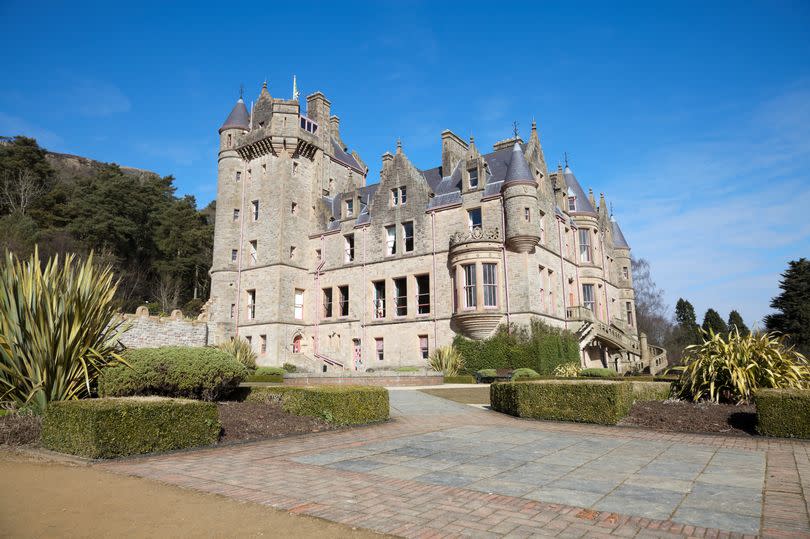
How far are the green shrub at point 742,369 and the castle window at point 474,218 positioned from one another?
1957 centimetres

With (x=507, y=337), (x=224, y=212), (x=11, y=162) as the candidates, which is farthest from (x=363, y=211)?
(x=11, y=162)

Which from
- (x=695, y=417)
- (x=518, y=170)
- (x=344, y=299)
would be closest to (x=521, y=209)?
(x=518, y=170)

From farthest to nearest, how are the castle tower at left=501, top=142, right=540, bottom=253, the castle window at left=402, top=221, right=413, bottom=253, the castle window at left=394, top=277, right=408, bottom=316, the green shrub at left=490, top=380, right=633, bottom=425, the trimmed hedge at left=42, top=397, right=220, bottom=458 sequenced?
the castle window at left=402, top=221, right=413, bottom=253, the castle window at left=394, top=277, right=408, bottom=316, the castle tower at left=501, top=142, right=540, bottom=253, the green shrub at left=490, top=380, right=633, bottom=425, the trimmed hedge at left=42, top=397, right=220, bottom=458

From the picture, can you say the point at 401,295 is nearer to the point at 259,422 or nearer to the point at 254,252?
the point at 254,252

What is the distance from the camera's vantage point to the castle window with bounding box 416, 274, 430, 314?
3325 cm

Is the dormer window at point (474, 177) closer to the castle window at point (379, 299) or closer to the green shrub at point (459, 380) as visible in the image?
the castle window at point (379, 299)

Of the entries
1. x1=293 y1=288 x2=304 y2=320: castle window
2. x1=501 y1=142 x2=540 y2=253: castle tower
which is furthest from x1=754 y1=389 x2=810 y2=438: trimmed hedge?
x1=293 y1=288 x2=304 y2=320: castle window

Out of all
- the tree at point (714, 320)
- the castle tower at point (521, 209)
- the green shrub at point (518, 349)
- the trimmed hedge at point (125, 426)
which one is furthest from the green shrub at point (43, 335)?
the tree at point (714, 320)

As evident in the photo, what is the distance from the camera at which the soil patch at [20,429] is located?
8.41 m

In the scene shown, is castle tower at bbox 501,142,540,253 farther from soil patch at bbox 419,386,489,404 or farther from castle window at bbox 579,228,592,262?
soil patch at bbox 419,386,489,404

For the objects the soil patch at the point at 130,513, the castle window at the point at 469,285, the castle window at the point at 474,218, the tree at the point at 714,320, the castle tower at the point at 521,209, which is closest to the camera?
the soil patch at the point at 130,513

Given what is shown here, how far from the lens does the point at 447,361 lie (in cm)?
2884

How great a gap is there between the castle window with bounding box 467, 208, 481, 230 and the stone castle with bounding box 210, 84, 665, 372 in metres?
0.07

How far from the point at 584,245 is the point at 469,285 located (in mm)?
12226
